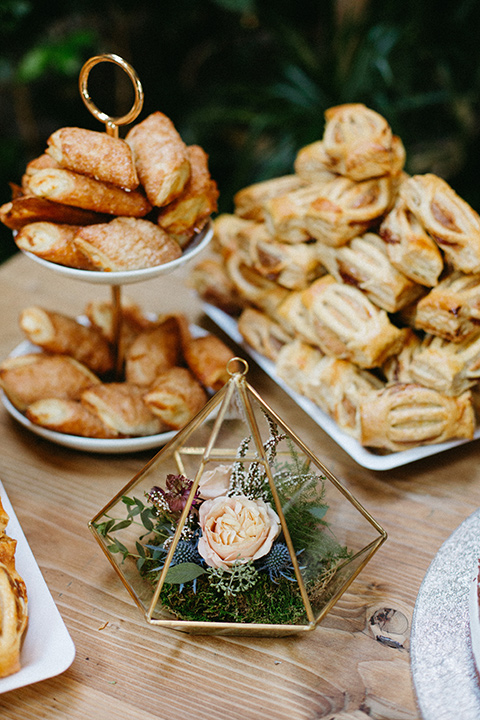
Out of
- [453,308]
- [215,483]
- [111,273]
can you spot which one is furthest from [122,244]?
[453,308]

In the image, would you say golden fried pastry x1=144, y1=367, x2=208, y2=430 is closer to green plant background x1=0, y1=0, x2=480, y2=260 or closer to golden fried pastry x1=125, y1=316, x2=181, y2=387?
golden fried pastry x1=125, y1=316, x2=181, y2=387

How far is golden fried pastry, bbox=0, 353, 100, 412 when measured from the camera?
0.89 metres

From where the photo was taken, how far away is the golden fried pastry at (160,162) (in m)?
0.79

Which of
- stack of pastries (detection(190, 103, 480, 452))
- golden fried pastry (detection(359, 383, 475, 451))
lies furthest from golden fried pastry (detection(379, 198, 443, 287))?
golden fried pastry (detection(359, 383, 475, 451))

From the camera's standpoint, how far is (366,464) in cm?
84

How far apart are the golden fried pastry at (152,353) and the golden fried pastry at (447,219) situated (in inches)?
16.7

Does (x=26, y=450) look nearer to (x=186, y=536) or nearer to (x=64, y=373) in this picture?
(x=64, y=373)

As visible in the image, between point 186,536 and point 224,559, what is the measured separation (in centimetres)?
5

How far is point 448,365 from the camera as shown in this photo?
0.84m

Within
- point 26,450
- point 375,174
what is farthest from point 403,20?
point 26,450

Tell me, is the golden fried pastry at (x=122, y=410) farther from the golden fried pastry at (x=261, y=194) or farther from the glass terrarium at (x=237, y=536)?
the golden fried pastry at (x=261, y=194)

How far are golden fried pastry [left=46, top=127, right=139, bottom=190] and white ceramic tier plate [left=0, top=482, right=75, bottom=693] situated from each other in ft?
1.54

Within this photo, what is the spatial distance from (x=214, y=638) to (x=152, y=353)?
45 cm

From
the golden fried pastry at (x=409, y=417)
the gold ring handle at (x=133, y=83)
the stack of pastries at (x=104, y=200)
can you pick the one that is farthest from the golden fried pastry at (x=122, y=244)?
the golden fried pastry at (x=409, y=417)
